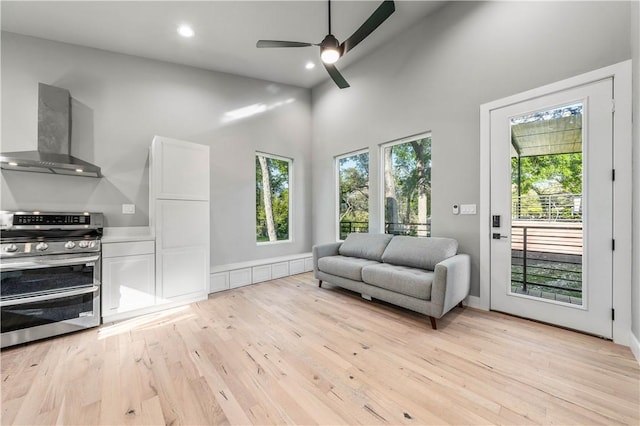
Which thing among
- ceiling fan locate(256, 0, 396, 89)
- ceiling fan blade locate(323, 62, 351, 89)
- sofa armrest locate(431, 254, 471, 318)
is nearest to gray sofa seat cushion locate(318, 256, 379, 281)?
sofa armrest locate(431, 254, 471, 318)

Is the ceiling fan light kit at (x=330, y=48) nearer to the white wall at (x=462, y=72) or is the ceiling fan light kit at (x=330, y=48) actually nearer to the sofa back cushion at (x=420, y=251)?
the white wall at (x=462, y=72)

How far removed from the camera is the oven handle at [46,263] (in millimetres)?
2191

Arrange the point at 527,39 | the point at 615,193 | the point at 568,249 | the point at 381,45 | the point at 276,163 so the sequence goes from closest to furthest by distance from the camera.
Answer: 1. the point at 615,193
2. the point at 568,249
3. the point at 527,39
4. the point at 381,45
5. the point at 276,163

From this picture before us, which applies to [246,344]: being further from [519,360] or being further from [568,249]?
[568,249]

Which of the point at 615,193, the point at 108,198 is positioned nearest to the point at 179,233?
the point at 108,198

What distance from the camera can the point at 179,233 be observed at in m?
3.12

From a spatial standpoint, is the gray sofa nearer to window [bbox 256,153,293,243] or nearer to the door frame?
the door frame

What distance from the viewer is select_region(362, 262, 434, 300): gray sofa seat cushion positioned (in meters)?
2.45

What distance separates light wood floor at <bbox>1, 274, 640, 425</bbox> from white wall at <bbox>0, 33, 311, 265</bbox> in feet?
5.73

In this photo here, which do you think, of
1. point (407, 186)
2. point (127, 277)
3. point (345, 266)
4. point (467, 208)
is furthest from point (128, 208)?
point (467, 208)

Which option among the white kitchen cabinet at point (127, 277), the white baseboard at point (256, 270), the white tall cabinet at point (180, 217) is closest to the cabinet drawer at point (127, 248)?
the white kitchen cabinet at point (127, 277)

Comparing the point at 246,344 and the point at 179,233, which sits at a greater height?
the point at 179,233

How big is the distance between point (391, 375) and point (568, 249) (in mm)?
2165

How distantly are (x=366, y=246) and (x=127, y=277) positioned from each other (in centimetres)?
304
